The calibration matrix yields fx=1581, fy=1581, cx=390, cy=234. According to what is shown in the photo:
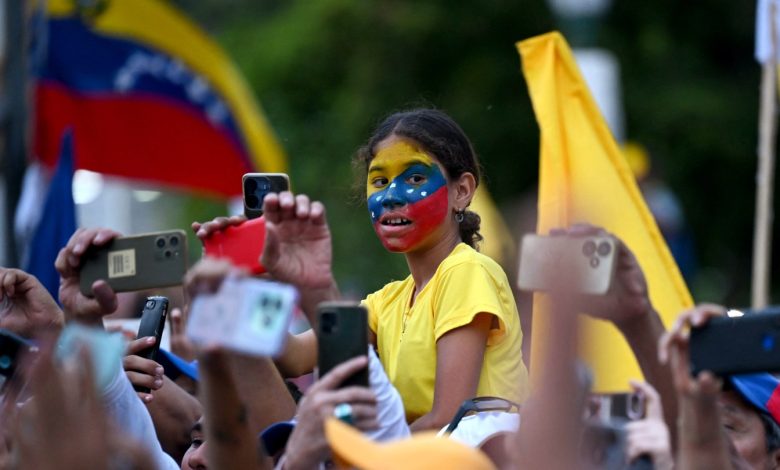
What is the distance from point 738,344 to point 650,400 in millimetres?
329

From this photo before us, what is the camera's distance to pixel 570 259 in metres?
2.99

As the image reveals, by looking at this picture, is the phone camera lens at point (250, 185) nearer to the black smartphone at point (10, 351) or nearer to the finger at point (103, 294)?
the finger at point (103, 294)

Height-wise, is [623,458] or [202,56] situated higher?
[202,56]

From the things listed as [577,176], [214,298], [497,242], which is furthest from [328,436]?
[497,242]

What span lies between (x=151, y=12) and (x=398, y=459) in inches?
287

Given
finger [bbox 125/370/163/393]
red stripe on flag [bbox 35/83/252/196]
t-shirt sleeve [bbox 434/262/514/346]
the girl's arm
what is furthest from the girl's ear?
red stripe on flag [bbox 35/83/252/196]

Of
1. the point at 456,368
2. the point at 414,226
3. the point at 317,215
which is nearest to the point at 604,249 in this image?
the point at 317,215

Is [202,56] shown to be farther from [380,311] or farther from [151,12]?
[380,311]

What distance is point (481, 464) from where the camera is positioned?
9.47 feet

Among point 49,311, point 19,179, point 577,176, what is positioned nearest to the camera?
point 49,311

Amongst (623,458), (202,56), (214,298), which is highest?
(202,56)

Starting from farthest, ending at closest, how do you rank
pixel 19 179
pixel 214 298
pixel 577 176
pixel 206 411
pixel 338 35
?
pixel 338 35 → pixel 19 179 → pixel 577 176 → pixel 206 411 → pixel 214 298

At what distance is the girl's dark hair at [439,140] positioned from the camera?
4.39 meters

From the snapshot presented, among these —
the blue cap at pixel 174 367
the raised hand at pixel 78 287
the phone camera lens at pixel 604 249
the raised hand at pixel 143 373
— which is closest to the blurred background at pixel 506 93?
the blue cap at pixel 174 367
